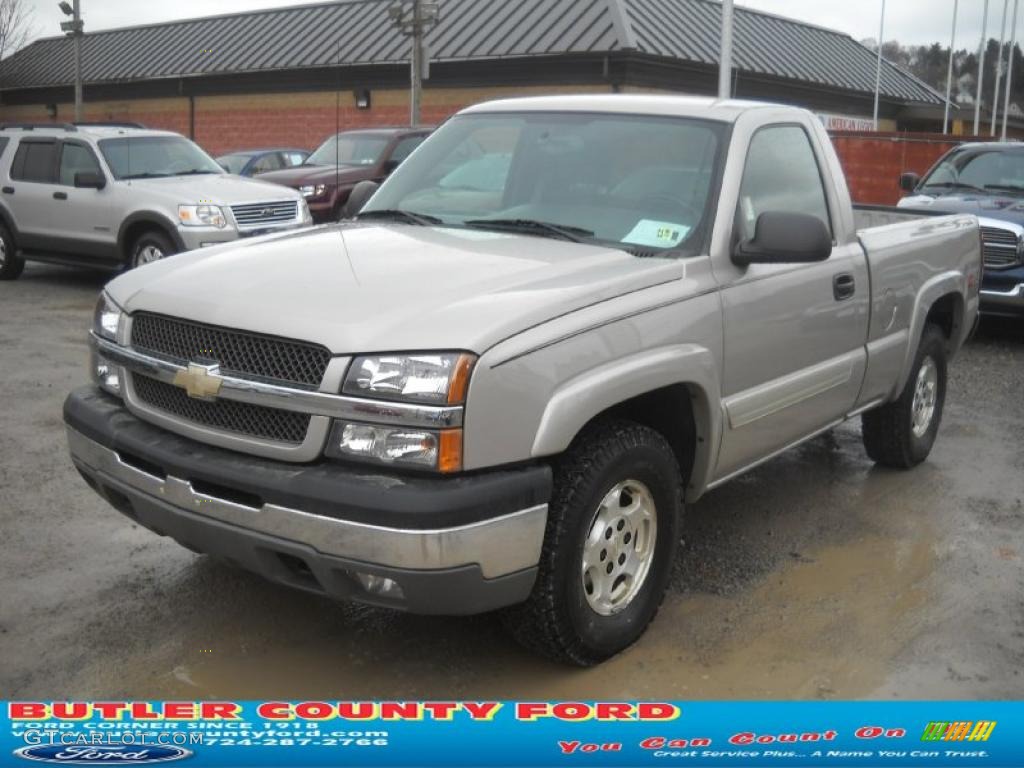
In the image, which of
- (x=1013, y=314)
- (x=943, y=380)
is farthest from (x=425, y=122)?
(x=943, y=380)

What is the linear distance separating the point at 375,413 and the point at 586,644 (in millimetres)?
1083

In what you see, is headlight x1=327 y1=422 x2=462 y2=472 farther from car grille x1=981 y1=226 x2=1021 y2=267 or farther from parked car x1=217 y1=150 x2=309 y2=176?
parked car x1=217 y1=150 x2=309 y2=176

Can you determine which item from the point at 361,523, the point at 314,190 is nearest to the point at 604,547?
the point at 361,523

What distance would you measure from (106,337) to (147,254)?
27.2 feet

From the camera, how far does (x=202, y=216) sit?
1163cm

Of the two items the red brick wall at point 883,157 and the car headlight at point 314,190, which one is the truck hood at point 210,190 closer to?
the car headlight at point 314,190

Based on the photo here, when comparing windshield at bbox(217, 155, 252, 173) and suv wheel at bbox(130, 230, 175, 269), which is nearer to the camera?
suv wheel at bbox(130, 230, 175, 269)

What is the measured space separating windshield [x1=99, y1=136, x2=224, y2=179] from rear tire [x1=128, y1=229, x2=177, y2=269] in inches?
34.9

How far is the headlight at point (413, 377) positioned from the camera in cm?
321

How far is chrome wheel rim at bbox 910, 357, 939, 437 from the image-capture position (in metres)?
6.29

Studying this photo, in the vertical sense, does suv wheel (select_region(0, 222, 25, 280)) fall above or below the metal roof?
below

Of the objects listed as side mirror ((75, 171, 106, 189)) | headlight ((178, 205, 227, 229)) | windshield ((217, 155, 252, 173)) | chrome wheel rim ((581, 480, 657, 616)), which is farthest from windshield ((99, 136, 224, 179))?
chrome wheel rim ((581, 480, 657, 616))

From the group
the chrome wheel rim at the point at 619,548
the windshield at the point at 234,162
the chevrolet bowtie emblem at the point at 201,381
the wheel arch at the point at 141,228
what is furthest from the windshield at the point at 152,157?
the chrome wheel rim at the point at 619,548

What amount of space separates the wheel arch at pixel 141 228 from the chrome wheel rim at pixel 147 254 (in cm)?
14
